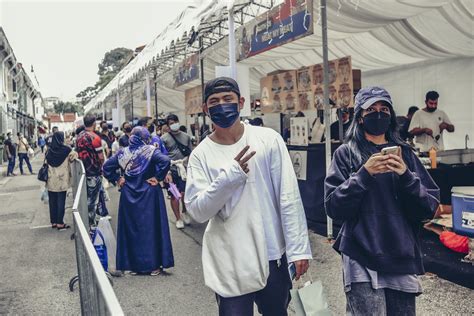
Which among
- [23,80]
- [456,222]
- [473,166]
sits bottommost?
[456,222]

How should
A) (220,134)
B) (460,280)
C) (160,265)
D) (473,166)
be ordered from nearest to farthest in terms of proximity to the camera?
(220,134), (460,280), (160,265), (473,166)

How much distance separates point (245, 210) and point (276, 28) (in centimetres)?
520

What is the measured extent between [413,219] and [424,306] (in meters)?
2.31

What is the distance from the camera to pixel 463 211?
5.23 m

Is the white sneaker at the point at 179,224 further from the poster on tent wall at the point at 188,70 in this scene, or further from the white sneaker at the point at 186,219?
the poster on tent wall at the point at 188,70

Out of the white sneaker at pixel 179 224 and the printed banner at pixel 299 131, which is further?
the white sneaker at pixel 179 224

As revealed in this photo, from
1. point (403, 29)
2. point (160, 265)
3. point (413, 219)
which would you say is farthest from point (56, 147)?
point (413, 219)

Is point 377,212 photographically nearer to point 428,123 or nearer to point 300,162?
point 300,162

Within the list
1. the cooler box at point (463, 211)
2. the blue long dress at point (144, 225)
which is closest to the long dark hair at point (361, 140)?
the cooler box at point (463, 211)

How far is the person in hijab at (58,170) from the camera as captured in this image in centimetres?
888

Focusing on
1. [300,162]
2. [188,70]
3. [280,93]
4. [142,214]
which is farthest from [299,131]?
[188,70]

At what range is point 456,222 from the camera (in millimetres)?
5320

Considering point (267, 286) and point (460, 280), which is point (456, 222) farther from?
point (267, 286)

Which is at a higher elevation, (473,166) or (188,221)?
(473,166)
